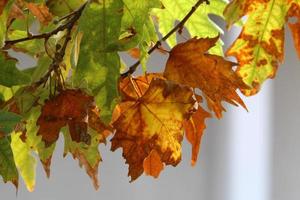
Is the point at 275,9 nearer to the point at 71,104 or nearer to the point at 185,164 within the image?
the point at 71,104

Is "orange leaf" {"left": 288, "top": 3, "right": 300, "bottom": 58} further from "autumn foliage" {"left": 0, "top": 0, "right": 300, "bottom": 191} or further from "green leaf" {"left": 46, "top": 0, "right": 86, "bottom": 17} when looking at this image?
"green leaf" {"left": 46, "top": 0, "right": 86, "bottom": 17}

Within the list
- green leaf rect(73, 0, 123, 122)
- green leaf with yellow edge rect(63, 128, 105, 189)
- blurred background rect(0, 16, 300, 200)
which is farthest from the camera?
blurred background rect(0, 16, 300, 200)

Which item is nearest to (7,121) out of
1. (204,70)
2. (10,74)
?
(10,74)

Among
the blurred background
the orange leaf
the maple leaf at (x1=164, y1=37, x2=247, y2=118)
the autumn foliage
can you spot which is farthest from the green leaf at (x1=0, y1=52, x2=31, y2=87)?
the blurred background

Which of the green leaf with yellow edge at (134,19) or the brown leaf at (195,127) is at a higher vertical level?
the green leaf with yellow edge at (134,19)

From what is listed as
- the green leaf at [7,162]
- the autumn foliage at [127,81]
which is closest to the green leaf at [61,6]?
the autumn foliage at [127,81]

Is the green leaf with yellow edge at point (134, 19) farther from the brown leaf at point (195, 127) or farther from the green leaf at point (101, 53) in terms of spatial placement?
the brown leaf at point (195, 127)
